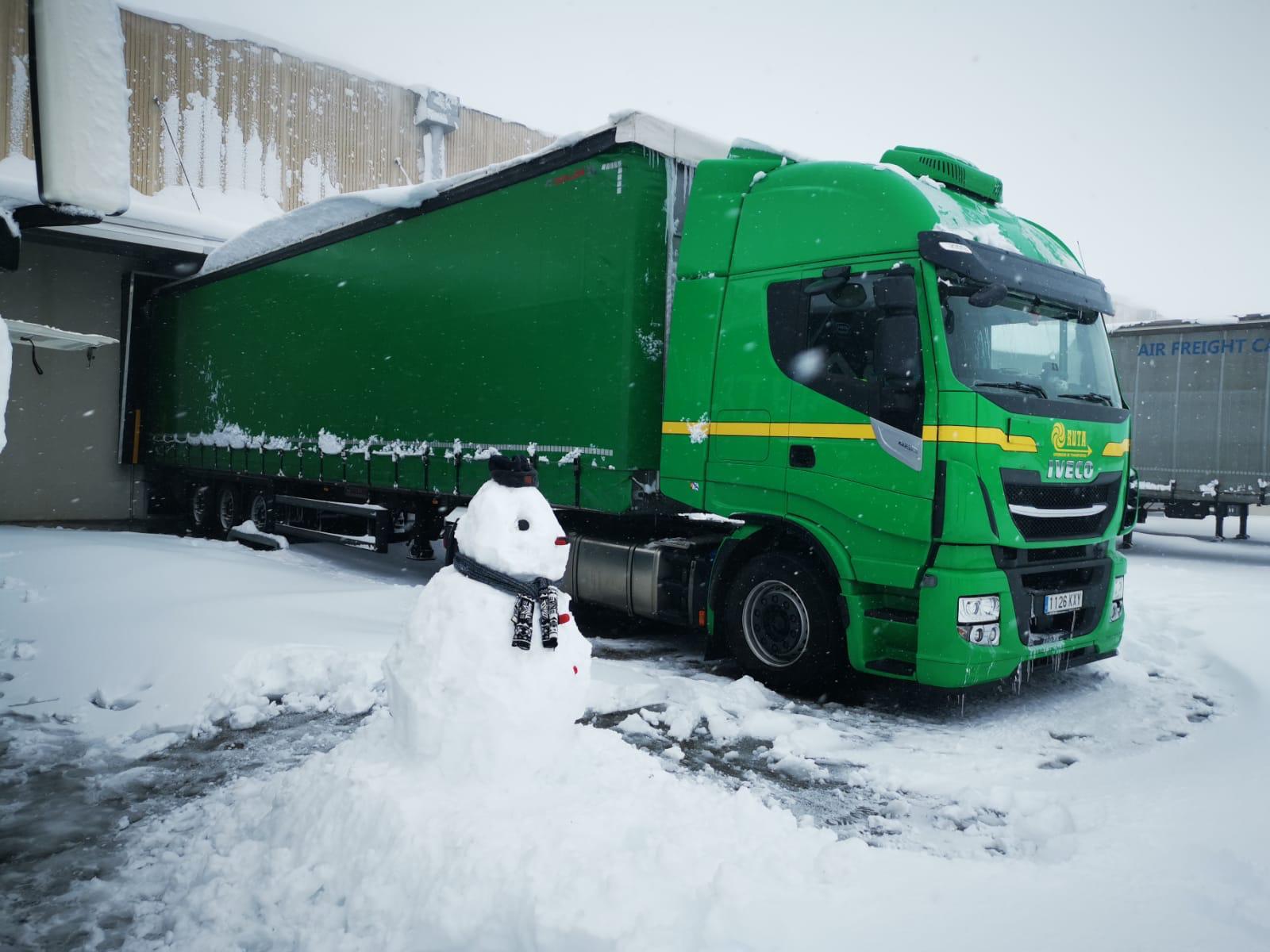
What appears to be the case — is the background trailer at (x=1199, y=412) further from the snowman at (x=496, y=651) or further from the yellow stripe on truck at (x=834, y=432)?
the snowman at (x=496, y=651)

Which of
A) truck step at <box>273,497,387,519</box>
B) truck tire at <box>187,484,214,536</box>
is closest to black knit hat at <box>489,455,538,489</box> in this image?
truck step at <box>273,497,387,519</box>

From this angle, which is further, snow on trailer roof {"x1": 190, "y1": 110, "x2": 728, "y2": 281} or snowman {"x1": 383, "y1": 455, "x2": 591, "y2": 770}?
snow on trailer roof {"x1": 190, "y1": 110, "x2": 728, "y2": 281}

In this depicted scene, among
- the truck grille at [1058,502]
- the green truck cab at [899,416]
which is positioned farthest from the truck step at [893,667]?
the truck grille at [1058,502]

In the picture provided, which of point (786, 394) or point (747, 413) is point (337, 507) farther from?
point (786, 394)

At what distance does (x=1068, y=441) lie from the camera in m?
5.56

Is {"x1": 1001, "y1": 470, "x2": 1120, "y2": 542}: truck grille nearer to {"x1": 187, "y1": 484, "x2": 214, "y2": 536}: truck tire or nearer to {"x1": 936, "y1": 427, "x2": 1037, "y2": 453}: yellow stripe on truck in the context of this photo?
{"x1": 936, "y1": 427, "x2": 1037, "y2": 453}: yellow stripe on truck

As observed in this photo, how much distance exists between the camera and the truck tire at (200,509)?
14.5 meters

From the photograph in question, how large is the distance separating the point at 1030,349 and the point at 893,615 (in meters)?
1.86

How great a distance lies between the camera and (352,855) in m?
3.31

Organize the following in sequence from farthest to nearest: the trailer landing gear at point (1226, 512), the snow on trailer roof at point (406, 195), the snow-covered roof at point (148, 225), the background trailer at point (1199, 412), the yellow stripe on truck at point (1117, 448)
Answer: the snow-covered roof at point (148, 225)
the trailer landing gear at point (1226, 512)
the background trailer at point (1199, 412)
the snow on trailer roof at point (406, 195)
the yellow stripe on truck at point (1117, 448)

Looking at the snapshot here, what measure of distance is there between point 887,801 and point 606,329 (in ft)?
13.1

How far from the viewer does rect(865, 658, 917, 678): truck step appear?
5.48 meters

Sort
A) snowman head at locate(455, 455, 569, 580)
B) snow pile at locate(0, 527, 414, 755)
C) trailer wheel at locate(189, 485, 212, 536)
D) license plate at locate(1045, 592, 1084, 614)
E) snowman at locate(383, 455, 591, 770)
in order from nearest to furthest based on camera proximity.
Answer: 1. snowman at locate(383, 455, 591, 770)
2. snowman head at locate(455, 455, 569, 580)
3. snow pile at locate(0, 527, 414, 755)
4. license plate at locate(1045, 592, 1084, 614)
5. trailer wheel at locate(189, 485, 212, 536)

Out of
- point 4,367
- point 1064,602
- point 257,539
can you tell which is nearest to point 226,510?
point 257,539
